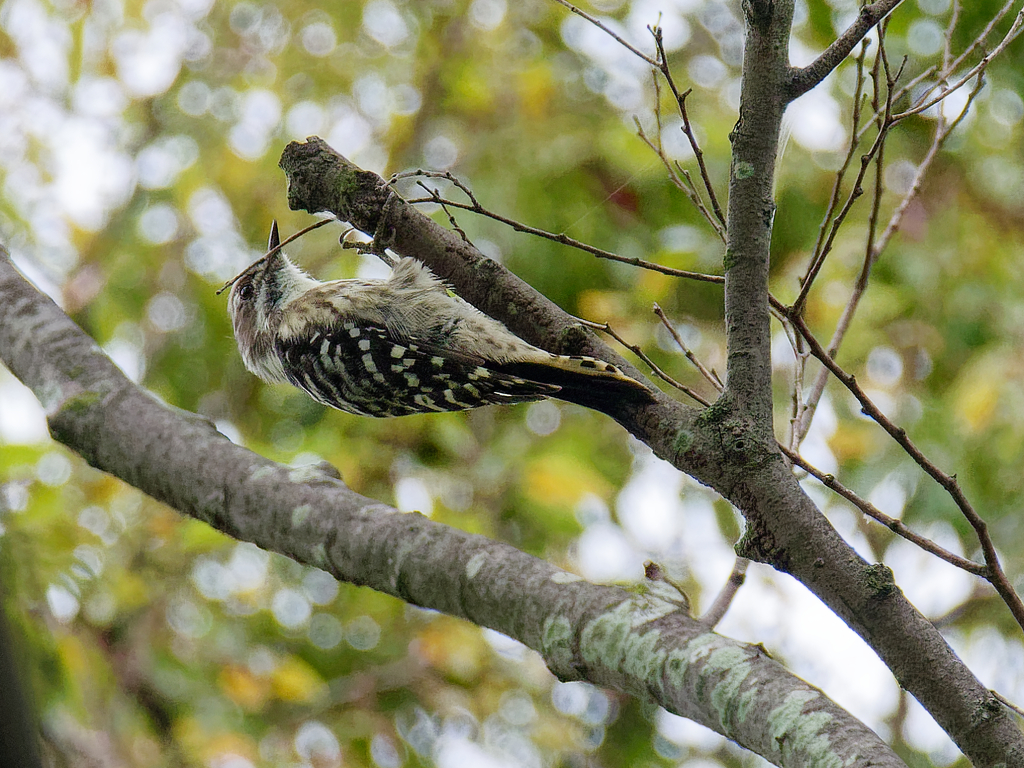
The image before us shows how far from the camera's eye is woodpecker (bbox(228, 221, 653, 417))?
318 cm

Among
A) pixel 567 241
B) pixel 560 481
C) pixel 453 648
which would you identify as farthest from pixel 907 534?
pixel 453 648

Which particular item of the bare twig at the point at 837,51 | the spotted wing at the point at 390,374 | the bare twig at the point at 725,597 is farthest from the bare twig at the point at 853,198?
the spotted wing at the point at 390,374

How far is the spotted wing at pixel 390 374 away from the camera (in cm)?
323

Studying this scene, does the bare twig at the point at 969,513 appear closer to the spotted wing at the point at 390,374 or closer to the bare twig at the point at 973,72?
the bare twig at the point at 973,72

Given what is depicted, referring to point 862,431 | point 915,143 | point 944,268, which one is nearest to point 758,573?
point 862,431

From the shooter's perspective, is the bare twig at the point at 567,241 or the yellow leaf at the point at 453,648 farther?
the yellow leaf at the point at 453,648

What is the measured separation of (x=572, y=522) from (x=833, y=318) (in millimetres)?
1575

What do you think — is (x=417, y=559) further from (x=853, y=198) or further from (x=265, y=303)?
(x=265, y=303)

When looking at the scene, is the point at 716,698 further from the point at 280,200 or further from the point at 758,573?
the point at 280,200

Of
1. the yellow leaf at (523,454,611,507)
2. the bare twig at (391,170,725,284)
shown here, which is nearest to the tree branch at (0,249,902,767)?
the bare twig at (391,170,725,284)

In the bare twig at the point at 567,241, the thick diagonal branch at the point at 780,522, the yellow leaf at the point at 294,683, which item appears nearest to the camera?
the thick diagonal branch at the point at 780,522

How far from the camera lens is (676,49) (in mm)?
5309

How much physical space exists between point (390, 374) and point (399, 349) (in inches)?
3.6

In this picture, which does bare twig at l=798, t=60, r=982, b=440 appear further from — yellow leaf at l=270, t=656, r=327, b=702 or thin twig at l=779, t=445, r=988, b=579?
yellow leaf at l=270, t=656, r=327, b=702
